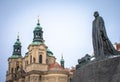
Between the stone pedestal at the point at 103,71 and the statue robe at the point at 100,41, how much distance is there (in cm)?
77

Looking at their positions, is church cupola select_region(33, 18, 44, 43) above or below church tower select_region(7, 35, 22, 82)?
above

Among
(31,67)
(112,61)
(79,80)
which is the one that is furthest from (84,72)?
(31,67)

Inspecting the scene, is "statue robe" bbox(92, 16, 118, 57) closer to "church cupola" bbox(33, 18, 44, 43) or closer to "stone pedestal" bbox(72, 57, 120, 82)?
"stone pedestal" bbox(72, 57, 120, 82)

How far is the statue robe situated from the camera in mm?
10703

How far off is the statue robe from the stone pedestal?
0.77 metres

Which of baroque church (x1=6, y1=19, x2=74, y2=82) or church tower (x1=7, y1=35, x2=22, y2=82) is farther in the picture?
church tower (x1=7, y1=35, x2=22, y2=82)

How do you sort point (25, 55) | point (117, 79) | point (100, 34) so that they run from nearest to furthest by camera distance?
point (117, 79) → point (100, 34) → point (25, 55)

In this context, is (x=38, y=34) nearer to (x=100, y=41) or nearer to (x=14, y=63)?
(x=14, y=63)

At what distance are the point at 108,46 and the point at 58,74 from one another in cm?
4961

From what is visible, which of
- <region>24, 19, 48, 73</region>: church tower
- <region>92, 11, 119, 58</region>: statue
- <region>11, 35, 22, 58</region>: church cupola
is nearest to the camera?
<region>92, 11, 119, 58</region>: statue

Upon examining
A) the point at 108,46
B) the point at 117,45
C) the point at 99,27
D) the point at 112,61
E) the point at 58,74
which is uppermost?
the point at 117,45

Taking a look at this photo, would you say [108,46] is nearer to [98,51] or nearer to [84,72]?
[98,51]

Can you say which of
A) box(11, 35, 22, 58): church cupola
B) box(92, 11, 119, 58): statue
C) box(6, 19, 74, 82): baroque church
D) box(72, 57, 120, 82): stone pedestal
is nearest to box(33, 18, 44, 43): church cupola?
box(6, 19, 74, 82): baroque church

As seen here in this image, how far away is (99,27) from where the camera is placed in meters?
11.1
